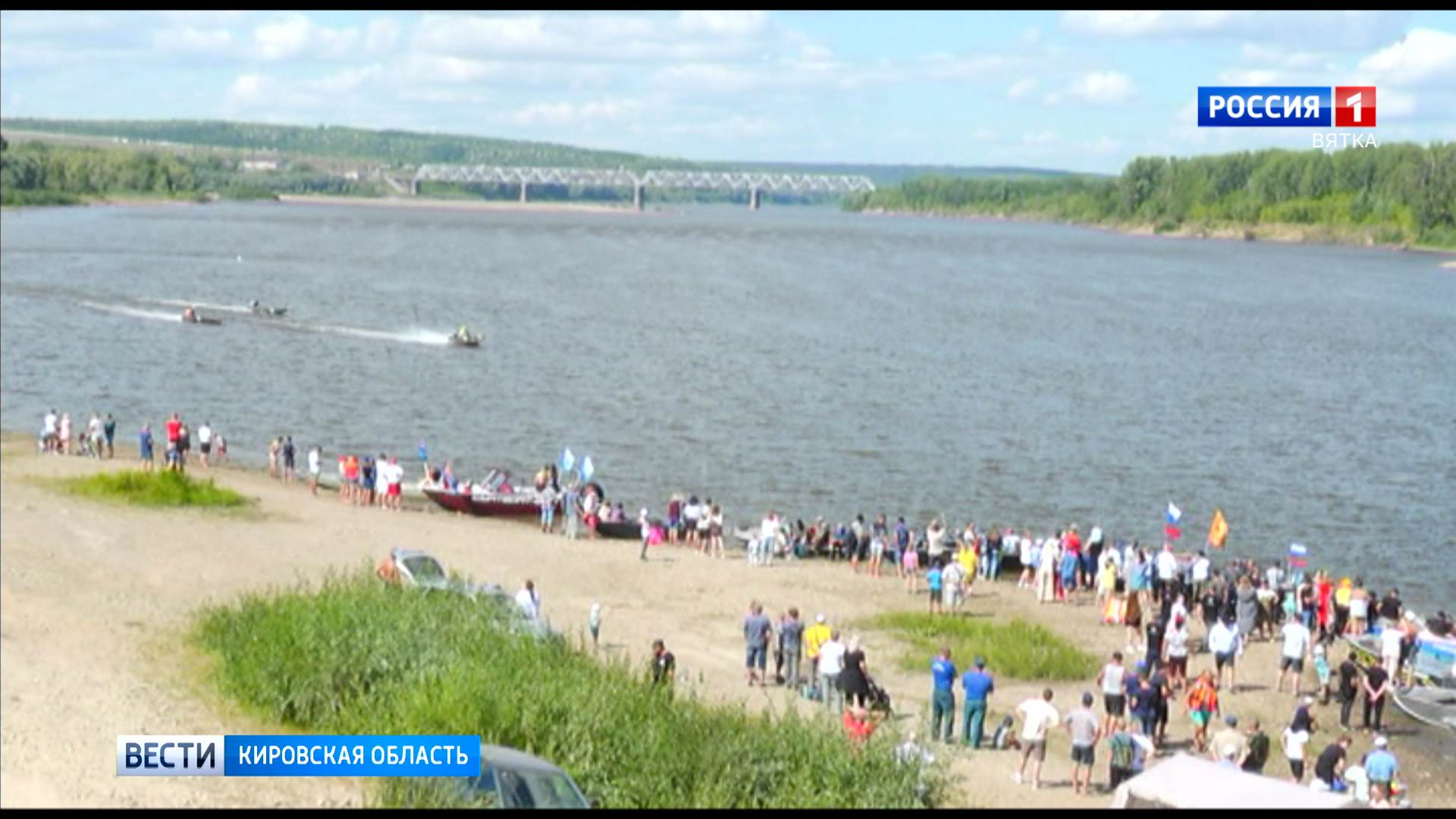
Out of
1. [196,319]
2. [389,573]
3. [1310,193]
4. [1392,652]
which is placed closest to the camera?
Result: [1392,652]

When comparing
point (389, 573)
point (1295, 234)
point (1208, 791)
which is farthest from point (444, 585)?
point (1295, 234)

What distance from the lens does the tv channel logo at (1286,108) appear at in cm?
783

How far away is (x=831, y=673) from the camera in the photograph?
20000 millimetres

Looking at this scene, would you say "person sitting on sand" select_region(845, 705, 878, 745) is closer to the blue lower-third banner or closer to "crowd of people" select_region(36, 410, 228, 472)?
the blue lower-third banner

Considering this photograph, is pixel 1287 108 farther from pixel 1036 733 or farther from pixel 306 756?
pixel 1036 733

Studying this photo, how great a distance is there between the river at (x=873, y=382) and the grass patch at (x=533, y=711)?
26.2 feet

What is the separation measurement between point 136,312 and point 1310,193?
56.9m

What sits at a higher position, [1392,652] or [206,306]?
[206,306]

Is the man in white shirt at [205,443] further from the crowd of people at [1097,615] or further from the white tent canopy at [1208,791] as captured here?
the white tent canopy at [1208,791]

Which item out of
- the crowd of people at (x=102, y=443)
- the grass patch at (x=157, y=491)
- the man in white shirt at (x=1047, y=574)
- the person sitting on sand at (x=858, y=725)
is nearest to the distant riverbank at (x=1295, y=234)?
the man in white shirt at (x=1047, y=574)

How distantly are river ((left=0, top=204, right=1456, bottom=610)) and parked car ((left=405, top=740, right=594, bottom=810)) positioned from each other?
34.7 ft

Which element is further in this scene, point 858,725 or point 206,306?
point 206,306

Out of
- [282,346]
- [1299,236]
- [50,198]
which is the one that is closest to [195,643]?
[1299,236]
